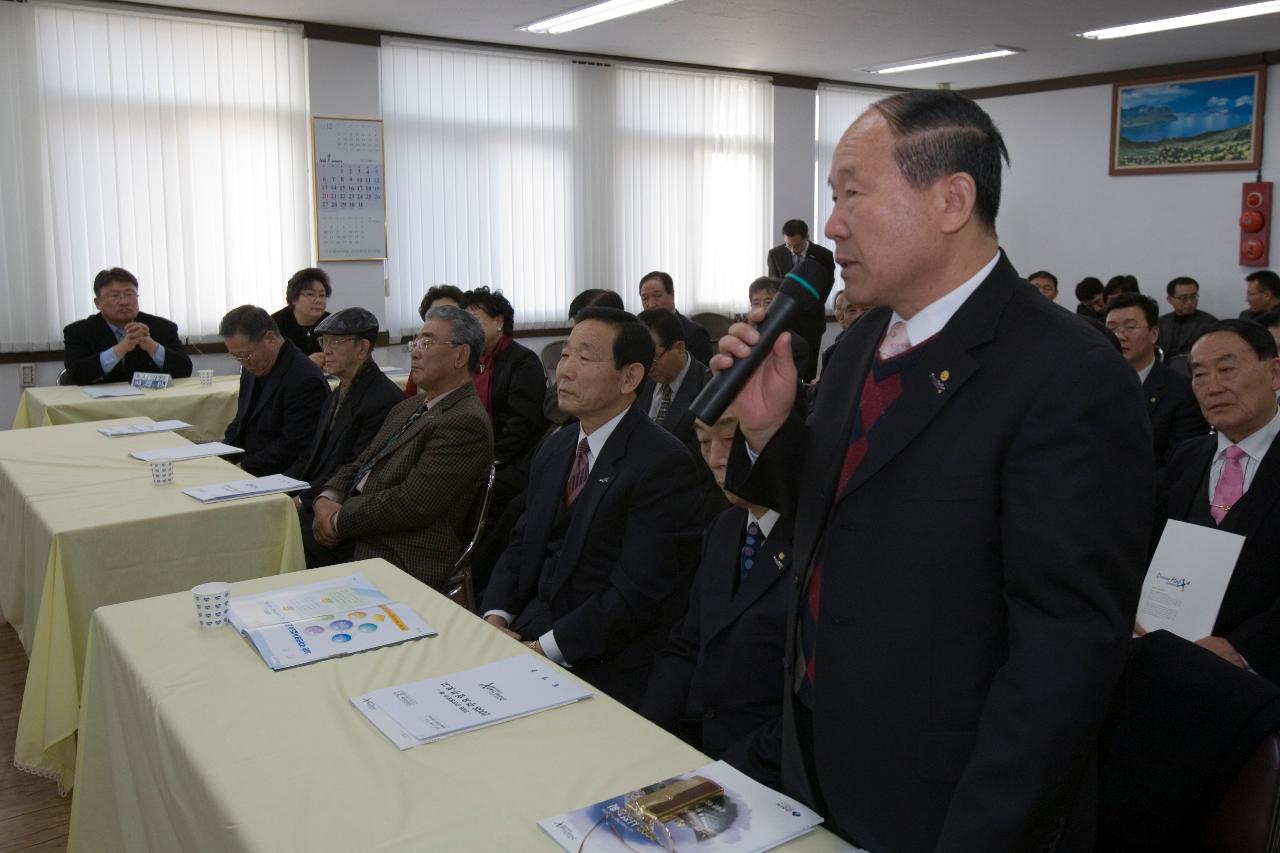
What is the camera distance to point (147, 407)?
205 inches

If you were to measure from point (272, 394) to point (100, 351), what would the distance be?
1990 millimetres

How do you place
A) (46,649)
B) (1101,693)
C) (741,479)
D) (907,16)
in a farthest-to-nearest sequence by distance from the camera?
1. (907,16)
2. (46,649)
3. (741,479)
4. (1101,693)

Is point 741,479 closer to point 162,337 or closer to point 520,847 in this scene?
point 520,847

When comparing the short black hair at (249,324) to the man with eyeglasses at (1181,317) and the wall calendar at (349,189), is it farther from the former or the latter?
the man with eyeglasses at (1181,317)

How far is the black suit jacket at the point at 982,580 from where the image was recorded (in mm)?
1028

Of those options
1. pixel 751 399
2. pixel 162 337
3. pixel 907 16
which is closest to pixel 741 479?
pixel 751 399

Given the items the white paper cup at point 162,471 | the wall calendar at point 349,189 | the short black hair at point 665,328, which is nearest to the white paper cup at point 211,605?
the white paper cup at point 162,471

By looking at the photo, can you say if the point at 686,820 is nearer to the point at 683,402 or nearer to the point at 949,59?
the point at 683,402

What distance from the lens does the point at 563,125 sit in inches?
321

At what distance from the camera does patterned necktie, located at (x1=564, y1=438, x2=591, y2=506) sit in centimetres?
273

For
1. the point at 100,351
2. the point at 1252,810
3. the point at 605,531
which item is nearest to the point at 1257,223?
the point at 605,531

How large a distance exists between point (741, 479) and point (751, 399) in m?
0.12

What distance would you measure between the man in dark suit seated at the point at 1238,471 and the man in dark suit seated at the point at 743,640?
3.73ft

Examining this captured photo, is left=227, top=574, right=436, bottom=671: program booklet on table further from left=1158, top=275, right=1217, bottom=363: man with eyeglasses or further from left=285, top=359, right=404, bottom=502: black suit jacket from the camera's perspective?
left=1158, top=275, right=1217, bottom=363: man with eyeglasses
